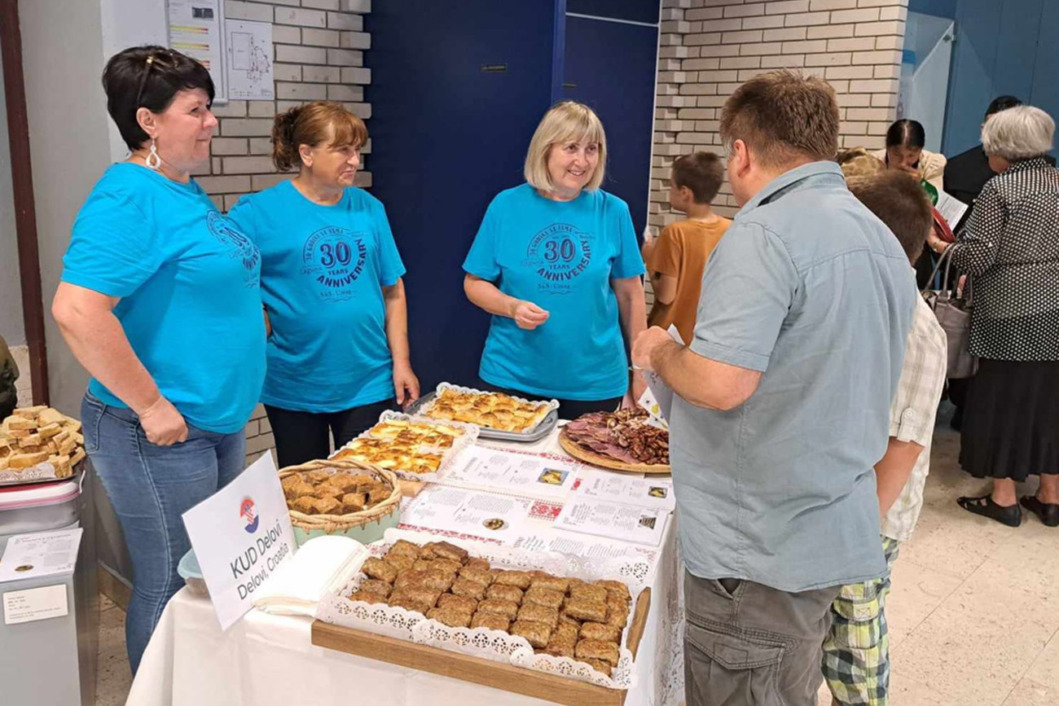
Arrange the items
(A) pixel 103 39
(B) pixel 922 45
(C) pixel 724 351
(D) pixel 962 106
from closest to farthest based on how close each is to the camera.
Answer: (C) pixel 724 351
(A) pixel 103 39
(B) pixel 922 45
(D) pixel 962 106

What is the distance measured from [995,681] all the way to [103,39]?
3735mm

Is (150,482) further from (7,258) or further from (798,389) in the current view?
(7,258)

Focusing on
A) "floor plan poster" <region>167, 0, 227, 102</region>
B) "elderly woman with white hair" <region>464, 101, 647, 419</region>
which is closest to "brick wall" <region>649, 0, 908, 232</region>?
"elderly woman with white hair" <region>464, 101, 647, 419</region>

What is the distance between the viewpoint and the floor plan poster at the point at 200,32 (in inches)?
127

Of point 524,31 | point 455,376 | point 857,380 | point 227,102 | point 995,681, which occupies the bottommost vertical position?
point 995,681

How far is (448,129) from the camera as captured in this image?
12.4 feet

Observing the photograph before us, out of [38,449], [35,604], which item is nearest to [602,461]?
[35,604]

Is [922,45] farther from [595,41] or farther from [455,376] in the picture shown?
[455,376]

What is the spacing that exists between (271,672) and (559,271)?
1647mm

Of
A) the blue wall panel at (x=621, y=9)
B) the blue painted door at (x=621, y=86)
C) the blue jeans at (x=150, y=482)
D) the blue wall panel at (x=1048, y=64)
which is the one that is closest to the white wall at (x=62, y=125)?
the blue jeans at (x=150, y=482)

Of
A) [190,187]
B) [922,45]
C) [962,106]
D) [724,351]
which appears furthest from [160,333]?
[962,106]

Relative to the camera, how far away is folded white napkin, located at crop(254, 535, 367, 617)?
1582mm

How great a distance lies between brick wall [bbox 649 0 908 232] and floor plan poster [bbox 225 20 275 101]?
3353 mm

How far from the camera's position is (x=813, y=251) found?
59.1 inches
